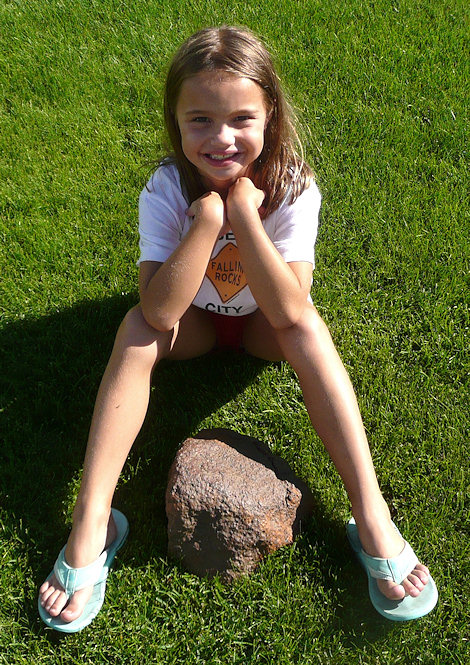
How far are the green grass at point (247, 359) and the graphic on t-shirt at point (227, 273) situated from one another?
558 mm

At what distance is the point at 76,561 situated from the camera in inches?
101

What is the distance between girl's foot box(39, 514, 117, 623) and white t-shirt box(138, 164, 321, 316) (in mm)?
1007

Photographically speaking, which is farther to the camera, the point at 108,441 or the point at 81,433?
the point at 81,433

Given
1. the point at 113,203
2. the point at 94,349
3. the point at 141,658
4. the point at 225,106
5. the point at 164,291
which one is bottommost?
the point at 141,658

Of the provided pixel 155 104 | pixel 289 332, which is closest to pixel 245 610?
pixel 289 332

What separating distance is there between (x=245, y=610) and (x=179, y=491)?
1.69ft

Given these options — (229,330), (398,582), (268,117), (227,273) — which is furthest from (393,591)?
(268,117)

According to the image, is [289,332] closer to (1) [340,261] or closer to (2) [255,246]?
(2) [255,246]

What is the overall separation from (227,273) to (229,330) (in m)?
0.34

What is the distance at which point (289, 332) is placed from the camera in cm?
271

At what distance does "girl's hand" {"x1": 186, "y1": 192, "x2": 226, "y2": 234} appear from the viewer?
2564 mm

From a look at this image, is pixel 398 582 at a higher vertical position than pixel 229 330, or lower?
lower

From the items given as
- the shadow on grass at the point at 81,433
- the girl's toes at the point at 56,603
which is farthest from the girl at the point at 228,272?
the shadow on grass at the point at 81,433

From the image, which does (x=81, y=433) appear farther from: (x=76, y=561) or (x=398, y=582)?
→ (x=398, y=582)
